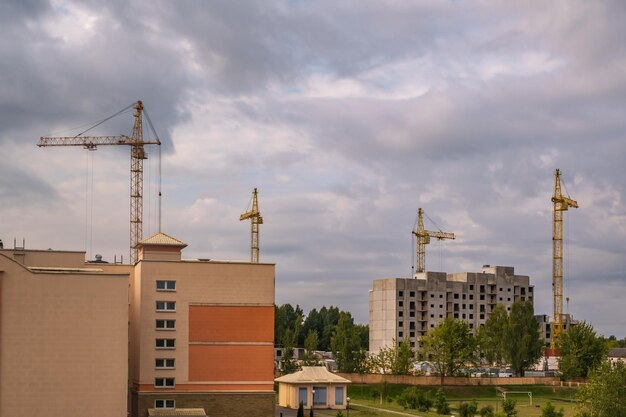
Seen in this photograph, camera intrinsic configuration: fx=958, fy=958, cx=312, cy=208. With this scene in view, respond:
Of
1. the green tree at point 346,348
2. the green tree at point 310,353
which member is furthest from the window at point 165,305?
the green tree at point 346,348

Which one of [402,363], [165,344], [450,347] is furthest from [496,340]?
[165,344]

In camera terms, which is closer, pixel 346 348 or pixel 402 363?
pixel 402 363

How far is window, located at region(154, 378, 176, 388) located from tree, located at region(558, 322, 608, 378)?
2934 inches

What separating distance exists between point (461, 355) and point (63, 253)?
62.1 meters

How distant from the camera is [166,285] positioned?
6738cm

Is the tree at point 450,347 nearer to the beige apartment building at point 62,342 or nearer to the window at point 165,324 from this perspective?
the window at point 165,324

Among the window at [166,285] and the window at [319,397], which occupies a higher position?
the window at [166,285]

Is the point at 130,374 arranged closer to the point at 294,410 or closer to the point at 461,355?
the point at 294,410

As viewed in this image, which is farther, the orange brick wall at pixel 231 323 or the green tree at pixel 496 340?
the green tree at pixel 496 340

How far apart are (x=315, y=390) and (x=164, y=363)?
2215cm

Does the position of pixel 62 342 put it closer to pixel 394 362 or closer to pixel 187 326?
pixel 187 326

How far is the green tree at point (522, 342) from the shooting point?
134m

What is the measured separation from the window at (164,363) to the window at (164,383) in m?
0.83

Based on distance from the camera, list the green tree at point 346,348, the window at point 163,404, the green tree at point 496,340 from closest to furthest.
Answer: the window at point 163,404
the green tree at point 346,348
the green tree at point 496,340
